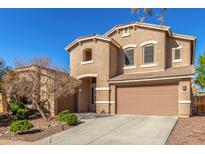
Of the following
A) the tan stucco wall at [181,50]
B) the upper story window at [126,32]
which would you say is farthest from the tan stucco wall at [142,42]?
the tan stucco wall at [181,50]

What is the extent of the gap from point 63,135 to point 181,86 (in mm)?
9645

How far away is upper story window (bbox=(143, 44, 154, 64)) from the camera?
18.2 metres

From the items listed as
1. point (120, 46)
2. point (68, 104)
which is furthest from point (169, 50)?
point (68, 104)

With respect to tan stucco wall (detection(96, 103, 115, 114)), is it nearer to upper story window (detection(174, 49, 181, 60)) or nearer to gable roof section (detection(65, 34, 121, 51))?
gable roof section (detection(65, 34, 121, 51))

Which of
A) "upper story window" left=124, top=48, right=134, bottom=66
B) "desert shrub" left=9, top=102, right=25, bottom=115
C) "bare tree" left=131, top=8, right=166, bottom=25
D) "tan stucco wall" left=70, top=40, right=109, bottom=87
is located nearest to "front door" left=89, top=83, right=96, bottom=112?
"tan stucco wall" left=70, top=40, right=109, bottom=87

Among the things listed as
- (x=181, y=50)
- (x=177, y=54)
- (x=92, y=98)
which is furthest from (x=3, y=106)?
(x=181, y=50)

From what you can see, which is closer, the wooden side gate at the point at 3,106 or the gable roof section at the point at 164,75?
the gable roof section at the point at 164,75

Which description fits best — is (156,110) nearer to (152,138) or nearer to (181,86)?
(181,86)

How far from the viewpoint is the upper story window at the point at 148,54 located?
18234mm

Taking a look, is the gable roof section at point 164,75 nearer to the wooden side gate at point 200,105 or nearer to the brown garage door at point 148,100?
the brown garage door at point 148,100

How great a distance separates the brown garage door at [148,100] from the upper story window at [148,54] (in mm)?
3108

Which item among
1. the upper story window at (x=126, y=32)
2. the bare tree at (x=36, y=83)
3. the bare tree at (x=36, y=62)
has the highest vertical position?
the upper story window at (x=126, y=32)

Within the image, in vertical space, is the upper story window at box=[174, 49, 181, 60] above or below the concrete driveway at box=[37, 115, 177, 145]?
above

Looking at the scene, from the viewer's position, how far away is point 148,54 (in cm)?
1836
